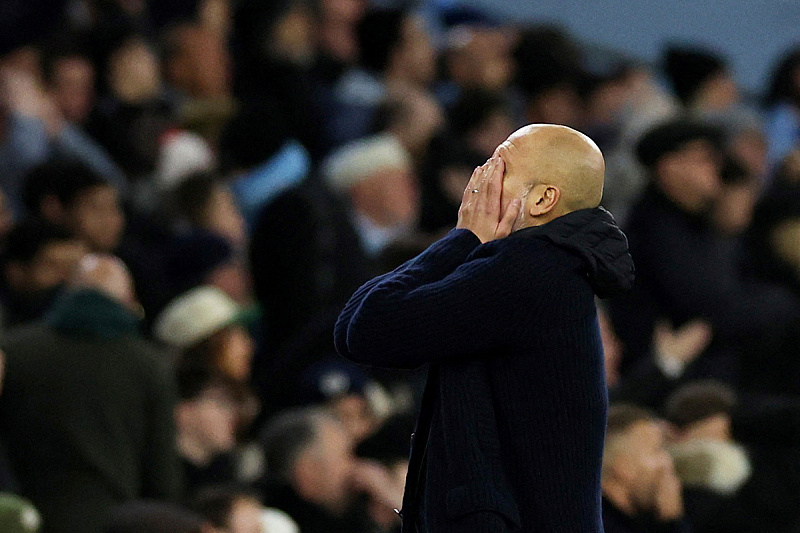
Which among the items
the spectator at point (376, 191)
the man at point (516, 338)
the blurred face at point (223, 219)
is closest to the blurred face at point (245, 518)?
the blurred face at point (223, 219)

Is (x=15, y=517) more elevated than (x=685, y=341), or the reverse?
(x=15, y=517)

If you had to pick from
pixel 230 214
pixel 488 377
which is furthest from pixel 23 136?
pixel 488 377

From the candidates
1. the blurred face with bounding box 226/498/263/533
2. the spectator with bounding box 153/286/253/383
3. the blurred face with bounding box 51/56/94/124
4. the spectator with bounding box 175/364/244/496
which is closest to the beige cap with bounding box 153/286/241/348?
the spectator with bounding box 153/286/253/383

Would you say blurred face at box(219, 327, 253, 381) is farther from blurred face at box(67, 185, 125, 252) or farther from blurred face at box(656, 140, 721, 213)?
blurred face at box(656, 140, 721, 213)

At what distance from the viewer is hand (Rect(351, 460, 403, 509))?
535 cm

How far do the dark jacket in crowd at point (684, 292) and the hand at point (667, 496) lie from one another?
4.75 feet

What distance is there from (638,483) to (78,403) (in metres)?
1.64

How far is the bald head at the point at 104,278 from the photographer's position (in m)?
4.88

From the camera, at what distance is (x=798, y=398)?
5777 mm

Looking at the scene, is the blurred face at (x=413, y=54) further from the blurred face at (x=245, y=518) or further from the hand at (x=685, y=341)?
the blurred face at (x=245, y=518)

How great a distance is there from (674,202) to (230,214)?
1.76 m

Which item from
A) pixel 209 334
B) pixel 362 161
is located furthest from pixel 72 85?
pixel 209 334

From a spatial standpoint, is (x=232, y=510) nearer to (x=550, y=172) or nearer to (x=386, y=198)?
(x=550, y=172)

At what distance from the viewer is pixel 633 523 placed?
448cm
